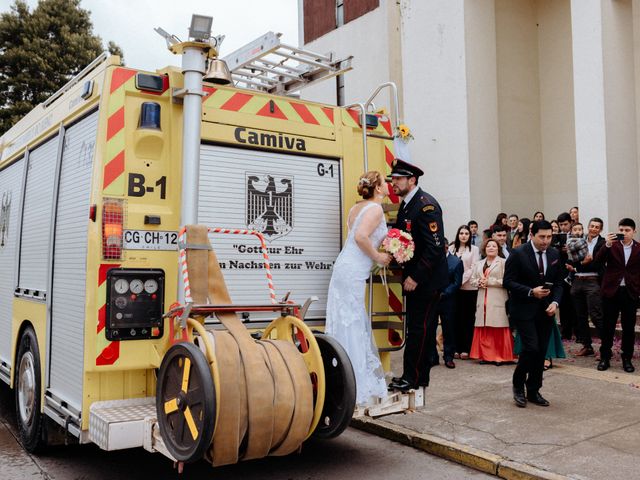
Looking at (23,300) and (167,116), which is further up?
(167,116)

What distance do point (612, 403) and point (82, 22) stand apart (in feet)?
88.8

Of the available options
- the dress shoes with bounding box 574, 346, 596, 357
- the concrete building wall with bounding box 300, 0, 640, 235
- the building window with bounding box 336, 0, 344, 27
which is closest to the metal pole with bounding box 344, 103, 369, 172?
the dress shoes with bounding box 574, 346, 596, 357

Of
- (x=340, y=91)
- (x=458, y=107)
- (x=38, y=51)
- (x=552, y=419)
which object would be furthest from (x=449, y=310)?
(x=38, y=51)

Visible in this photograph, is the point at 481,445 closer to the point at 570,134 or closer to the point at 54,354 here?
the point at 54,354

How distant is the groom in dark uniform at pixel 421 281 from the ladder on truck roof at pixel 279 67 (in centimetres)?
141

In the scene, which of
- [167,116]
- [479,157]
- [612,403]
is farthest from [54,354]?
[479,157]

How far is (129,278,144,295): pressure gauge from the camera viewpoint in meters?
4.64

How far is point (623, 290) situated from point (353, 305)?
451 centimetres

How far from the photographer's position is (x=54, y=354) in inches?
202

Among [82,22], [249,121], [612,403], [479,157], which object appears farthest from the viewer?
[82,22]

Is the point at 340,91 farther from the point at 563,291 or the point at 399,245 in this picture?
the point at 399,245

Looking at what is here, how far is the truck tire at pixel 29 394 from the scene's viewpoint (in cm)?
538

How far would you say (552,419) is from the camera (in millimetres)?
6188

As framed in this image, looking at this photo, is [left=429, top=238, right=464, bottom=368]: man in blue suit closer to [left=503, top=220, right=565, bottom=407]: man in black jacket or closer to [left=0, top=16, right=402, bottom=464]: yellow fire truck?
[left=503, top=220, right=565, bottom=407]: man in black jacket
